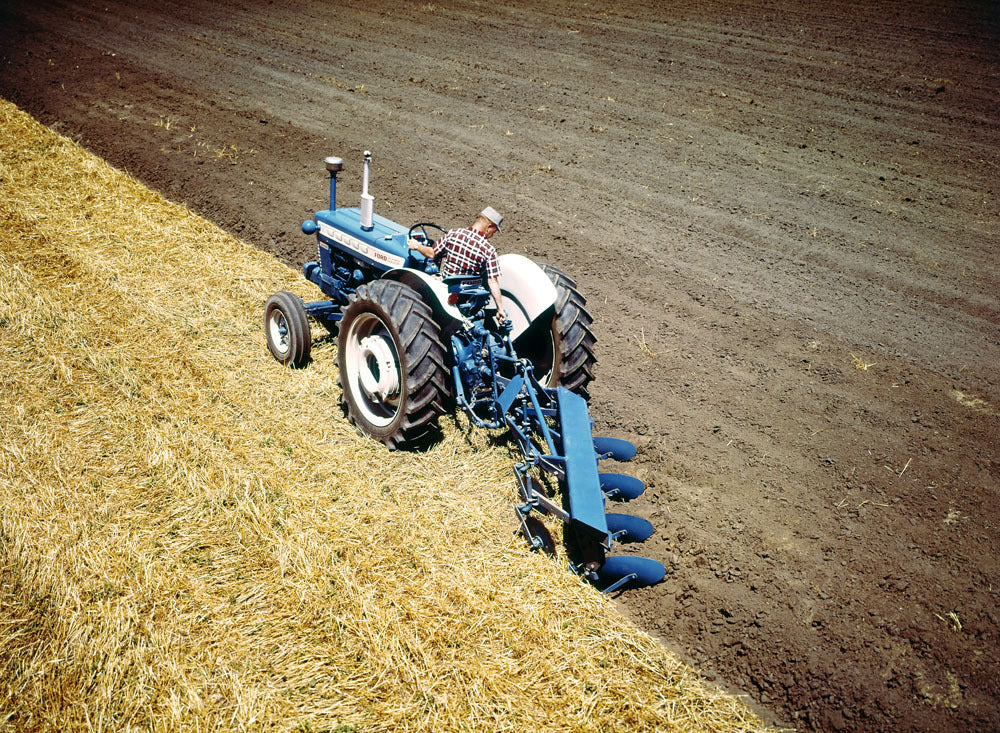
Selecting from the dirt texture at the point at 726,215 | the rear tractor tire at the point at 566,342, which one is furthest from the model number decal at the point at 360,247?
the dirt texture at the point at 726,215

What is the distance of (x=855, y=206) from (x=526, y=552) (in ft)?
27.0

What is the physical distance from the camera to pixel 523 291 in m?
5.07

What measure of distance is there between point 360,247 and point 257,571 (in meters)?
2.79

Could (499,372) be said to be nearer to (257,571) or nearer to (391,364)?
(391,364)

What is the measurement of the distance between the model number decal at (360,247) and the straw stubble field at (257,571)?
0.97 meters

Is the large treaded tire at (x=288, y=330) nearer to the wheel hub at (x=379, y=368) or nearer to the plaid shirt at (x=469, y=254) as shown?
the wheel hub at (x=379, y=368)

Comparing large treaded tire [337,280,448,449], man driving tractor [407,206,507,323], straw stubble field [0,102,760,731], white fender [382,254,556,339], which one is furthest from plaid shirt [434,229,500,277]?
straw stubble field [0,102,760,731]

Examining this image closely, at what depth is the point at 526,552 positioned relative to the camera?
167 inches

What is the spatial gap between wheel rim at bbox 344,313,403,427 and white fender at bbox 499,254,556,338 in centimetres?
92

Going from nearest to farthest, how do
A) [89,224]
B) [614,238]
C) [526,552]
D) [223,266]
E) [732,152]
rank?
[526,552]
[223,266]
[89,224]
[614,238]
[732,152]

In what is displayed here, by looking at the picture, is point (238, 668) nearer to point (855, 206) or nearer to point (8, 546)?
point (8, 546)

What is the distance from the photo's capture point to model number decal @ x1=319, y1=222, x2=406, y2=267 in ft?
17.5

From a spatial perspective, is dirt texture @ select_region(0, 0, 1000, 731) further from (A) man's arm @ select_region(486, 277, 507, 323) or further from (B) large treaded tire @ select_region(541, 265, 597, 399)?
(A) man's arm @ select_region(486, 277, 507, 323)

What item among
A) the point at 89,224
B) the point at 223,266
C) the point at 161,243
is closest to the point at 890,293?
the point at 223,266
